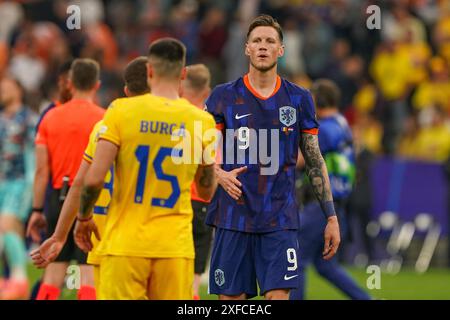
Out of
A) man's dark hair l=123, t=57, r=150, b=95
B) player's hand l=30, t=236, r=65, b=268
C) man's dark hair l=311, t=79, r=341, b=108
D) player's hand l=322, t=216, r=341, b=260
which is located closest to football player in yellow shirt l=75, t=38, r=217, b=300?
player's hand l=30, t=236, r=65, b=268

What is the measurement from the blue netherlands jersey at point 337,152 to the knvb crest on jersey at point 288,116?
308cm

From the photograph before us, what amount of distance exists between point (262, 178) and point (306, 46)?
1560 centimetres

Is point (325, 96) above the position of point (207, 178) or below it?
above

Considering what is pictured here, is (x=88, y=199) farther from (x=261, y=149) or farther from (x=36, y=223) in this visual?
(x=36, y=223)

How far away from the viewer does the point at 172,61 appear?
8.34 metres

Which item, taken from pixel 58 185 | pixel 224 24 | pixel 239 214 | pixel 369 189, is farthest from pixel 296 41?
pixel 239 214

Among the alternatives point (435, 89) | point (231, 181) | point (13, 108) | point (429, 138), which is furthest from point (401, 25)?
point (231, 181)

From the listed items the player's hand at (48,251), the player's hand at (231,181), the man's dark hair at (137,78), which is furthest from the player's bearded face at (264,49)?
the player's hand at (48,251)

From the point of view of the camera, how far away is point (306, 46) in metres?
24.9

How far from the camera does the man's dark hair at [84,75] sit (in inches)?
449

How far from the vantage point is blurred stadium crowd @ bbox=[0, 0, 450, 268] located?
73.8ft

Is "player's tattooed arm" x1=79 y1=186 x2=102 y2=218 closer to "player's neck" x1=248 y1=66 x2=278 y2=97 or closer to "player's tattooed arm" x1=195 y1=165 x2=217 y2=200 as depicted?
"player's tattooed arm" x1=195 y1=165 x2=217 y2=200

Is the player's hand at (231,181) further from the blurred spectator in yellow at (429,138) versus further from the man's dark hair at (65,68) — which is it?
the blurred spectator in yellow at (429,138)

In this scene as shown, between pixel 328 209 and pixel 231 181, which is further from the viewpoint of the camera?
pixel 328 209
